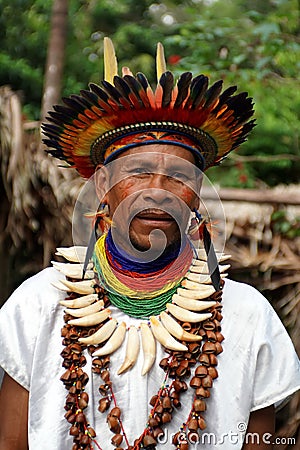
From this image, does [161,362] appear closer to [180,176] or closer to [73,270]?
[73,270]

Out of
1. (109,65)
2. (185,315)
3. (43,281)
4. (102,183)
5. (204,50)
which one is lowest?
(185,315)

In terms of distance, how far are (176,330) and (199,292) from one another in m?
0.16

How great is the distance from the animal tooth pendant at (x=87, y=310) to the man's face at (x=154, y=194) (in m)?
0.23

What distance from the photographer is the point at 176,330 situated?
2219 millimetres

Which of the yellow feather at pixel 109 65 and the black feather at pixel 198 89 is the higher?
the yellow feather at pixel 109 65

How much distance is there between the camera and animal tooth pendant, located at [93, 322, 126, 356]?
7.22 feet

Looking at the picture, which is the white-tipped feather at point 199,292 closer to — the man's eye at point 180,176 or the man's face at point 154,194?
the man's face at point 154,194

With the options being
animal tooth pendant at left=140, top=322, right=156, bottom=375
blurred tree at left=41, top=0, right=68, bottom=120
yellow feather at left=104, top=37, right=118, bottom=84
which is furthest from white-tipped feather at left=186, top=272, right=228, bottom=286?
blurred tree at left=41, top=0, right=68, bottom=120

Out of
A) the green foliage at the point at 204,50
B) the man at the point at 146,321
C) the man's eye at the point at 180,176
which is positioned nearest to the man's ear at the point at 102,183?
the man at the point at 146,321

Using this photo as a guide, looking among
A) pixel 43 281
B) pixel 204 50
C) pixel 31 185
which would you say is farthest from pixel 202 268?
pixel 204 50

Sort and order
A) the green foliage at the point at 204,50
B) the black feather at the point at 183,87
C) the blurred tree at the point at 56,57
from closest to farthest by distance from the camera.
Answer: the black feather at the point at 183,87 < the blurred tree at the point at 56,57 < the green foliage at the point at 204,50

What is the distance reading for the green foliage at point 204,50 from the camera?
A: 22.7ft

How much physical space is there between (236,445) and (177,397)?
9.4 inches

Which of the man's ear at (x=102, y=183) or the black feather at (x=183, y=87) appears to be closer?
the black feather at (x=183, y=87)
